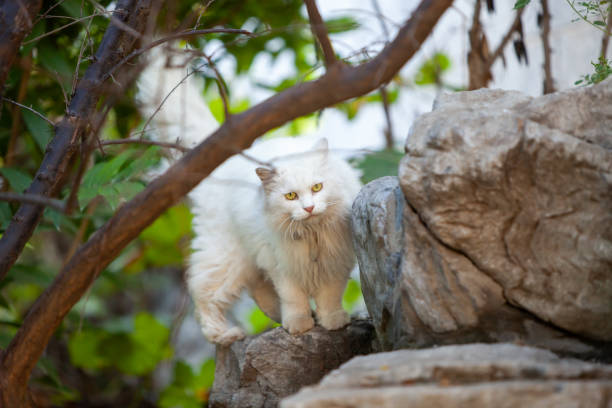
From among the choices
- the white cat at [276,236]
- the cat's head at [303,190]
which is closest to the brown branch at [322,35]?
the white cat at [276,236]

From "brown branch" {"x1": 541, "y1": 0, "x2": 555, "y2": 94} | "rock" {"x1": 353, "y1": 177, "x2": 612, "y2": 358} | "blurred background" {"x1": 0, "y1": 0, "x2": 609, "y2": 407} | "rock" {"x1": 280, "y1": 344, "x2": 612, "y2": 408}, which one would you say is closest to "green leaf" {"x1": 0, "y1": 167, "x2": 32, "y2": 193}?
"blurred background" {"x1": 0, "y1": 0, "x2": 609, "y2": 407}

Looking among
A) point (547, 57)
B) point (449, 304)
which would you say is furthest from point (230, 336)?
point (547, 57)

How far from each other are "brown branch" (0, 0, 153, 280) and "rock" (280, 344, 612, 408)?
1.20 m

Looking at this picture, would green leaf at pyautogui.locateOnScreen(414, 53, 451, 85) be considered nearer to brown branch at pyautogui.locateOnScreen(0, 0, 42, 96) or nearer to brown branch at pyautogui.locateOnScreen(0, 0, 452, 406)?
brown branch at pyautogui.locateOnScreen(0, 0, 452, 406)

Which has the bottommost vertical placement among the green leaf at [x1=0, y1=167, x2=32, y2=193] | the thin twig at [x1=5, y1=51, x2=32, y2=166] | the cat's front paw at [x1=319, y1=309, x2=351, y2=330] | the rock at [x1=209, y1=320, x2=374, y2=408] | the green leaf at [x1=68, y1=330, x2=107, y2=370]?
the green leaf at [x1=68, y1=330, x2=107, y2=370]

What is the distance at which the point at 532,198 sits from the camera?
1742 millimetres

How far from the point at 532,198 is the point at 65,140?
1541 mm

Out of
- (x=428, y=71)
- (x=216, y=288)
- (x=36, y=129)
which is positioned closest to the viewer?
(x=36, y=129)

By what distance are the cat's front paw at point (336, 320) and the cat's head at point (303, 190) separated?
426 mm

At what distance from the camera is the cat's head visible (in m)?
2.57

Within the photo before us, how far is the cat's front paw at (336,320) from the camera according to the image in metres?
A: 2.70

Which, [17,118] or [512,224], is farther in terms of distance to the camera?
[17,118]

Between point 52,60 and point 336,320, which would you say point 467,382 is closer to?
point 336,320

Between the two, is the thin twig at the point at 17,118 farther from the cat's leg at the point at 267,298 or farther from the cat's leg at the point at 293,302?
the cat's leg at the point at 293,302
